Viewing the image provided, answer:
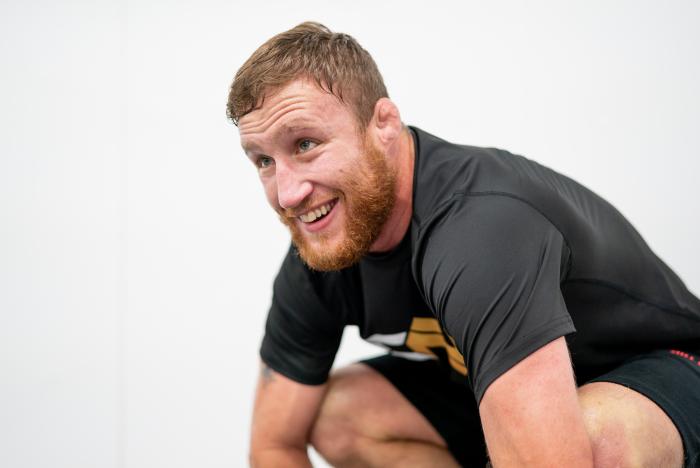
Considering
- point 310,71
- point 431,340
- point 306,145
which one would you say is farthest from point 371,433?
point 310,71

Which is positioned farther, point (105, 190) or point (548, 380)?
point (105, 190)

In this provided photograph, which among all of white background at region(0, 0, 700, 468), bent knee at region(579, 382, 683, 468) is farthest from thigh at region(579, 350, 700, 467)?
white background at region(0, 0, 700, 468)

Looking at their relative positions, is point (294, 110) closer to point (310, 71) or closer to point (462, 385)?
point (310, 71)

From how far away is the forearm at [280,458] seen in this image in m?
1.64

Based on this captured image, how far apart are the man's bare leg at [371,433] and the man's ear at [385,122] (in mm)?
608

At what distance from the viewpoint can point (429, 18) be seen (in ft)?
8.90

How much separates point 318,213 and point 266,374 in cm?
47

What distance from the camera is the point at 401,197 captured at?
4.63ft

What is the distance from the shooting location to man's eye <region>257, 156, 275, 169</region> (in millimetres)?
1389

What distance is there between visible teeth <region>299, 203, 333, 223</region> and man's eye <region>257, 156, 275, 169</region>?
107 millimetres

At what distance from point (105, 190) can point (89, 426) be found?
2.73ft

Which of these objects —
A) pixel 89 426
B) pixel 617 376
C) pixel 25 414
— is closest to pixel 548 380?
pixel 617 376

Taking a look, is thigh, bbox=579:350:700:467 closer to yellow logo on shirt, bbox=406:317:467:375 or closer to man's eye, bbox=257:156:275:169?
yellow logo on shirt, bbox=406:317:467:375

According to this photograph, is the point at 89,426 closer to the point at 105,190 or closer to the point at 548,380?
the point at 105,190
